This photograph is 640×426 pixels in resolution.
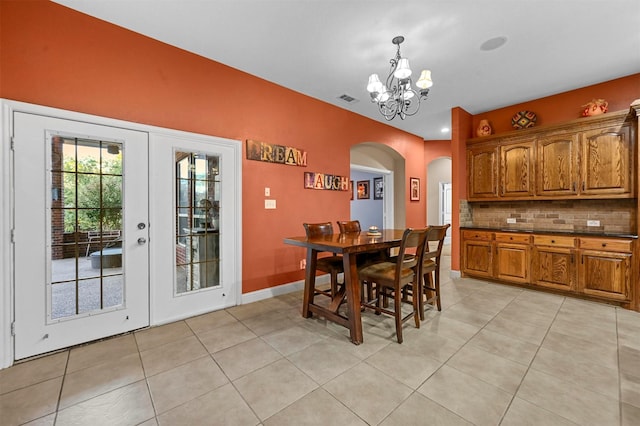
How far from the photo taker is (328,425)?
4.88 ft

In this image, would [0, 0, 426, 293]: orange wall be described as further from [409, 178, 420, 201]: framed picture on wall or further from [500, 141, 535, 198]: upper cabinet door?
[500, 141, 535, 198]: upper cabinet door

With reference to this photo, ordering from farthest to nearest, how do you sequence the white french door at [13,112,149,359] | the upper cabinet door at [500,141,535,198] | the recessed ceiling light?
the upper cabinet door at [500,141,535,198]
the recessed ceiling light
the white french door at [13,112,149,359]

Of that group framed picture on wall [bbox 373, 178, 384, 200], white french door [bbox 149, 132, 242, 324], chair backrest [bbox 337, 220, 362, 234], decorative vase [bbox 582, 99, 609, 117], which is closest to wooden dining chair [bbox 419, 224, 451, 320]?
chair backrest [bbox 337, 220, 362, 234]

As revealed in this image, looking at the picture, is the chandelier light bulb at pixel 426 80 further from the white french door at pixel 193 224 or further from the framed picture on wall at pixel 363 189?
the framed picture on wall at pixel 363 189

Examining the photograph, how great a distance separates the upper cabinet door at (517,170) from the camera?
4.00 m

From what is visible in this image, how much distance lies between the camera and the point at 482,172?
4.47 m

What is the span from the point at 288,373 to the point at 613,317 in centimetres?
359

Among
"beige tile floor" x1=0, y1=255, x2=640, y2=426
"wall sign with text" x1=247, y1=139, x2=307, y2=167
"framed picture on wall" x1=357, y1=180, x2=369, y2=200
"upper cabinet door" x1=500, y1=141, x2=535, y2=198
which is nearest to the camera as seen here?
"beige tile floor" x1=0, y1=255, x2=640, y2=426

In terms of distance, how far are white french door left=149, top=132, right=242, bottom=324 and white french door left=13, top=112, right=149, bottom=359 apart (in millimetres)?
125

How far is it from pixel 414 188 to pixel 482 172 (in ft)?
6.12

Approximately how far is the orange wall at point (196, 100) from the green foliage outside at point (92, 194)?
1.65 ft

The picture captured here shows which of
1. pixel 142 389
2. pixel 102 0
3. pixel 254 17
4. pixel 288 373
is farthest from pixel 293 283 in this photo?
pixel 102 0

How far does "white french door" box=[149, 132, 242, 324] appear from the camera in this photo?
2764mm

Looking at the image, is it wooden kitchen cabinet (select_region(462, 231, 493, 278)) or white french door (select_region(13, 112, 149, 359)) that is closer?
white french door (select_region(13, 112, 149, 359))
